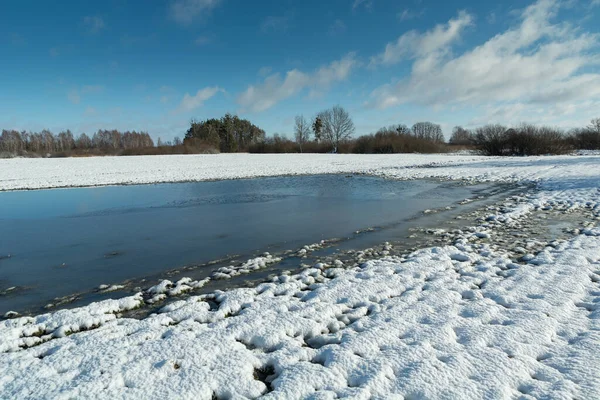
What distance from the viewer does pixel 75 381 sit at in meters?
3.01

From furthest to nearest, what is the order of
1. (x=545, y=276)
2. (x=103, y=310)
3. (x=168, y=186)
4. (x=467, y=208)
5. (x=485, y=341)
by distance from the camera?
1. (x=168, y=186)
2. (x=467, y=208)
3. (x=545, y=276)
4. (x=103, y=310)
5. (x=485, y=341)

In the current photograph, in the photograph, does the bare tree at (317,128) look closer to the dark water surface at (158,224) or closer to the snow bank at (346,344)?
the dark water surface at (158,224)

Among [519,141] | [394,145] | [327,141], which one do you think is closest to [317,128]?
[327,141]

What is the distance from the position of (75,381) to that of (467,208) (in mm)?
11015

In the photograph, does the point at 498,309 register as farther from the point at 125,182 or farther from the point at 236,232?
the point at 125,182

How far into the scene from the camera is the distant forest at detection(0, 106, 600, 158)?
45094 mm

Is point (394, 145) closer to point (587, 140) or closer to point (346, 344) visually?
point (587, 140)

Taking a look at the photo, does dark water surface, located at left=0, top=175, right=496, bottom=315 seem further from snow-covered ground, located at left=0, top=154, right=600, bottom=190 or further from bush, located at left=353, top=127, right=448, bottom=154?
bush, located at left=353, top=127, right=448, bottom=154

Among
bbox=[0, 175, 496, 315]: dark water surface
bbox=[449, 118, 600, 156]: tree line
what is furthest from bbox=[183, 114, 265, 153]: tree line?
bbox=[0, 175, 496, 315]: dark water surface

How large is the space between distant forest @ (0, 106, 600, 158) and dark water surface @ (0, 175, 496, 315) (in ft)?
117

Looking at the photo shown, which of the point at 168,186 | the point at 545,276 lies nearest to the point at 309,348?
the point at 545,276

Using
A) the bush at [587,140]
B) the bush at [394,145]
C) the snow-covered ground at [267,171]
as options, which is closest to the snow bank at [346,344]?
the snow-covered ground at [267,171]

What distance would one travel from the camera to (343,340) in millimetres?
3627

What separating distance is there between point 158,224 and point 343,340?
7.64m
